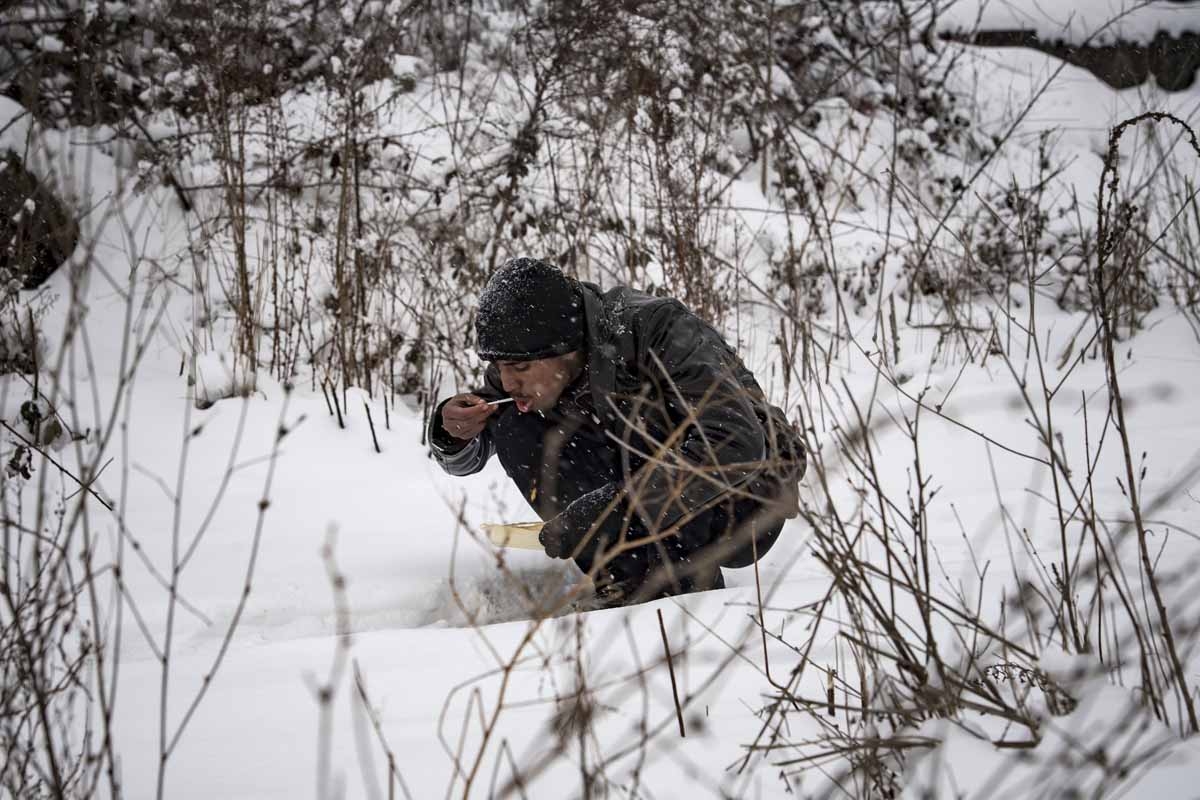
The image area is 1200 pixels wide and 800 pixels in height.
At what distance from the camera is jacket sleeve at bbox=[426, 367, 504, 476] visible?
9.10ft

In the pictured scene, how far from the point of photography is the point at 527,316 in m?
2.28

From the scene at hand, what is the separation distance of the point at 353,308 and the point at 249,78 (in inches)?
83.1

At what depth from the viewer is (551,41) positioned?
664cm

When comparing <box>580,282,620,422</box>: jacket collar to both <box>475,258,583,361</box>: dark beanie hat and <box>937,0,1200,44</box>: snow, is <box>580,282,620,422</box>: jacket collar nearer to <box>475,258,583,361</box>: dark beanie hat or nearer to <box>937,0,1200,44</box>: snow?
<box>475,258,583,361</box>: dark beanie hat

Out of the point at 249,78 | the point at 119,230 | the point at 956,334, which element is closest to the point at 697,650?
the point at 956,334

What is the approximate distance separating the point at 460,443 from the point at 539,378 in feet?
1.60

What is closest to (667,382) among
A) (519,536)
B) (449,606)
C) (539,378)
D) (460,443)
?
(539,378)

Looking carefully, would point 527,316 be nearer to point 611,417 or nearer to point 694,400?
point 611,417

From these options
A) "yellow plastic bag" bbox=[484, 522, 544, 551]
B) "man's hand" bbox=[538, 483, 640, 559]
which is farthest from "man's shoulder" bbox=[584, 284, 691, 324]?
"yellow plastic bag" bbox=[484, 522, 544, 551]

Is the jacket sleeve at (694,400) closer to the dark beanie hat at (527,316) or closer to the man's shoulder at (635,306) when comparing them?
the man's shoulder at (635,306)

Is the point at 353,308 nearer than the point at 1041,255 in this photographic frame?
Result: Yes

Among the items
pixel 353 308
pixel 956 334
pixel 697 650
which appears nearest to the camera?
pixel 697 650

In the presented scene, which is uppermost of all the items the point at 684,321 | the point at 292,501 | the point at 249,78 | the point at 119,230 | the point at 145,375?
the point at 249,78

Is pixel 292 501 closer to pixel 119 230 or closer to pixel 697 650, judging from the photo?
pixel 697 650
